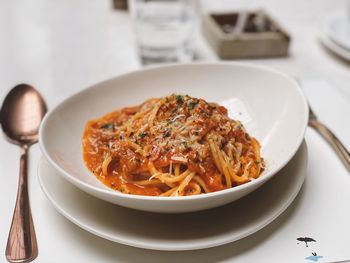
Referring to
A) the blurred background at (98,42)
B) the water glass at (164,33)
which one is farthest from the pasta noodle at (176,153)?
the water glass at (164,33)

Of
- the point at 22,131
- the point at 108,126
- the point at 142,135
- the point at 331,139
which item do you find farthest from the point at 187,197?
the point at 22,131

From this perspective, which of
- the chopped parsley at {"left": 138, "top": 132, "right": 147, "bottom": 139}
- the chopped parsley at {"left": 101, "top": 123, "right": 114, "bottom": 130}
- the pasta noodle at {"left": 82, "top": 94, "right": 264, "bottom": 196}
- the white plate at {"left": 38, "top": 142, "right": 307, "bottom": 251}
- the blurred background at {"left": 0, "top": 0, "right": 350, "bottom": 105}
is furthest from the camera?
the blurred background at {"left": 0, "top": 0, "right": 350, "bottom": 105}

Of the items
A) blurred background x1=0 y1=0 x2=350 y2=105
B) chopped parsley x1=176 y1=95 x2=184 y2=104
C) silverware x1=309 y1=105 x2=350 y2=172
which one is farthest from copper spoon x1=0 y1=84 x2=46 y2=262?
silverware x1=309 y1=105 x2=350 y2=172

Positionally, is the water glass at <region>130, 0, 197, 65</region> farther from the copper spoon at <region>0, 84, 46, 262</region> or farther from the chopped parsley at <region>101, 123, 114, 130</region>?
the chopped parsley at <region>101, 123, 114, 130</region>

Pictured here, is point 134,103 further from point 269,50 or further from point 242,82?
point 269,50

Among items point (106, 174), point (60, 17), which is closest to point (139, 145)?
point (106, 174)

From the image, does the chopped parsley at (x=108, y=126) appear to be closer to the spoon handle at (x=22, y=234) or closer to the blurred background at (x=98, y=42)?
the spoon handle at (x=22, y=234)
